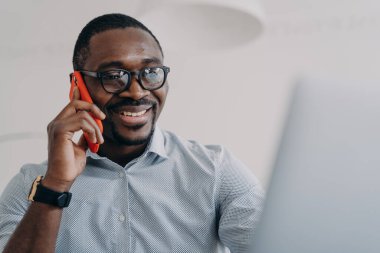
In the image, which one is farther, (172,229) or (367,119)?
(172,229)

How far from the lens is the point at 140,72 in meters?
1.29

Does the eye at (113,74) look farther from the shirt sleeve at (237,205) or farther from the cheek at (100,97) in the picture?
the shirt sleeve at (237,205)

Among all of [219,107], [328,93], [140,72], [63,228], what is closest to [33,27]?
[219,107]

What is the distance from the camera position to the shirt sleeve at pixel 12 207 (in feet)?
3.98

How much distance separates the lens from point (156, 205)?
122 centimetres

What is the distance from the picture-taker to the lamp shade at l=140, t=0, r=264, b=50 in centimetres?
140

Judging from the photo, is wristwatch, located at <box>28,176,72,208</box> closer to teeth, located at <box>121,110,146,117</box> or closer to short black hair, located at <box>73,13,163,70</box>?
teeth, located at <box>121,110,146,117</box>

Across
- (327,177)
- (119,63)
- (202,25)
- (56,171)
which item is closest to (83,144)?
(56,171)

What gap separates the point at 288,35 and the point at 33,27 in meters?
1.28

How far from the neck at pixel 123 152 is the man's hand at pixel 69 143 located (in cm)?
12

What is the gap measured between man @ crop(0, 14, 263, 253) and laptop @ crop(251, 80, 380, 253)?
2.30 ft

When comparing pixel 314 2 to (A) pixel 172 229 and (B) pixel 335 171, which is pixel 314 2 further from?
(B) pixel 335 171

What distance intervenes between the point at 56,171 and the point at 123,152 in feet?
0.80

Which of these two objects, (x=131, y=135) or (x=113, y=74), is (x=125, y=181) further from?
(x=113, y=74)
